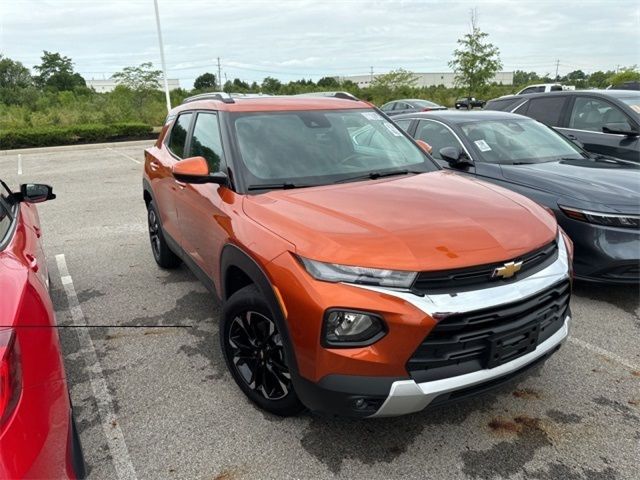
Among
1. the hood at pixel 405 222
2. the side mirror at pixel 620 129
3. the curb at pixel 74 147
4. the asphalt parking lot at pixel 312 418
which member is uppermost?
the side mirror at pixel 620 129

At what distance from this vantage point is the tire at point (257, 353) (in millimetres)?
2594

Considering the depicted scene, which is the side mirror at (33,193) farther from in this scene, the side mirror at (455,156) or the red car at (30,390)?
the side mirror at (455,156)

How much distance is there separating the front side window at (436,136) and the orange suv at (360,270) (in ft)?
7.02

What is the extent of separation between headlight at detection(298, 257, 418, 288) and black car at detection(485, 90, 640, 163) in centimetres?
515

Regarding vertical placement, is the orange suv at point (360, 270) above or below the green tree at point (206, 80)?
below

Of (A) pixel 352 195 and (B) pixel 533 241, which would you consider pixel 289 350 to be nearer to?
(A) pixel 352 195

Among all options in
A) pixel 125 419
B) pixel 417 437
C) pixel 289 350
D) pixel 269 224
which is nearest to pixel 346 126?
pixel 269 224

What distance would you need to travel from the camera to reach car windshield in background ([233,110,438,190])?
309cm

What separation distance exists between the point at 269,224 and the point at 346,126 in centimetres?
138

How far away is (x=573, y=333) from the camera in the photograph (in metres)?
3.65

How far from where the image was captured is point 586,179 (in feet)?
14.2

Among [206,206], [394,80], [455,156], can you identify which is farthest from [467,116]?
[394,80]

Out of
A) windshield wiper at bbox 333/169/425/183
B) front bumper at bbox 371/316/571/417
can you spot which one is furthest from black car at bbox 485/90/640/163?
front bumper at bbox 371/316/571/417

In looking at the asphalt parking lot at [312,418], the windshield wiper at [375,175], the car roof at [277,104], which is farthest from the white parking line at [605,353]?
the car roof at [277,104]
